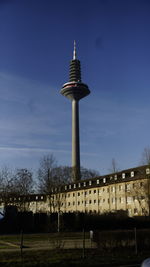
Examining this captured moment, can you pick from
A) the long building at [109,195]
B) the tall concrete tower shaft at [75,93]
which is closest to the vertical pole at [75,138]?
the tall concrete tower shaft at [75,93]

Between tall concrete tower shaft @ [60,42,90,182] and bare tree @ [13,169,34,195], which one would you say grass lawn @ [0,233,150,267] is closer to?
bare tree @ [13,169,34,195]

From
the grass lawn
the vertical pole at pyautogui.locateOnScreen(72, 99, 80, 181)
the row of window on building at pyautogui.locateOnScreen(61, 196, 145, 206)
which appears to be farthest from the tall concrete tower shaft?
the grass lawn

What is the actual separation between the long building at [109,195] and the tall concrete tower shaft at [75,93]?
5358 centimetres

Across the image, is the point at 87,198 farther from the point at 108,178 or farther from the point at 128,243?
the point at 128,243

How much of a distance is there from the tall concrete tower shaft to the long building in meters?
53.6

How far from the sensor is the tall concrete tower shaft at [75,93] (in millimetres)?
137188

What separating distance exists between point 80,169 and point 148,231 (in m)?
85.4

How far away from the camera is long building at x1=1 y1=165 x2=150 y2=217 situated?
51219 mm

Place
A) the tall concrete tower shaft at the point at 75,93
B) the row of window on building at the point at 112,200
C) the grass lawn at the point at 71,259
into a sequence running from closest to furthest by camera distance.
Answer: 1. the grass lawn at the point at 71,259
2. the row of window on building at the point at 112,200
3. the tall concrete tower shaft at the point at 75,93

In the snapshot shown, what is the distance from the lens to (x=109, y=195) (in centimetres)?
6338

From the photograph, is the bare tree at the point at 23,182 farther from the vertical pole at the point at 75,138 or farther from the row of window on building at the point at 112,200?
the vertical pole at the point at 75,138

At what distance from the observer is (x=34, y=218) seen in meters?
43.5

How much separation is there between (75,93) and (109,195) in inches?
3780

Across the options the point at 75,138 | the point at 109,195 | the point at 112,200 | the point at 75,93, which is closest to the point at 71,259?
the point at 112,200
